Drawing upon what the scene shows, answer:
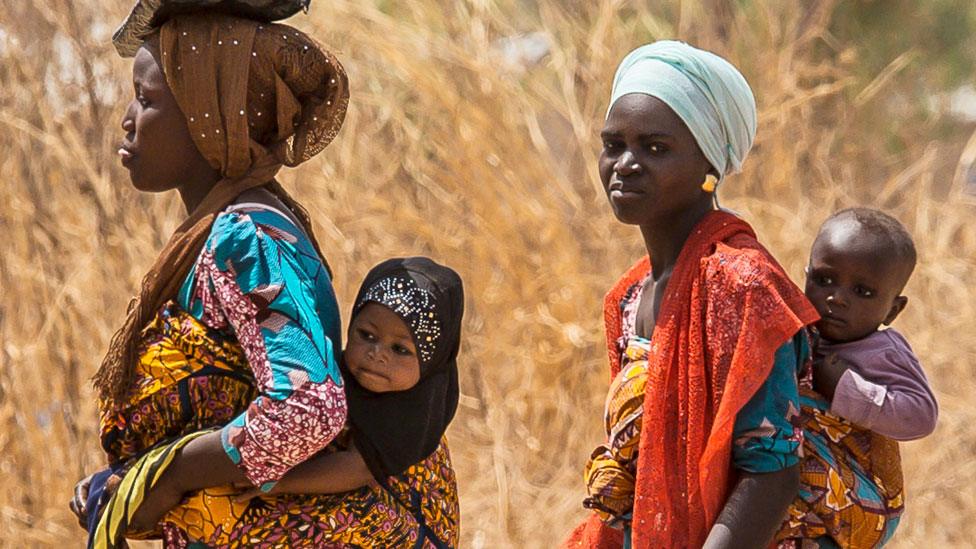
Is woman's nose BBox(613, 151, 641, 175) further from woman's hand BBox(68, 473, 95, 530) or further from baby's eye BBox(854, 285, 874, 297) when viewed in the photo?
woman's hand BBox(68, 473, 95, 530)

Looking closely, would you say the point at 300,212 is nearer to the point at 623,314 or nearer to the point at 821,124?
the point at 623,314

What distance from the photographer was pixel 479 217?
5957mm

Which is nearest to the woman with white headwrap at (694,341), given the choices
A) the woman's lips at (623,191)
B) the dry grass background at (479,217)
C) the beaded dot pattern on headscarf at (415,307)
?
the woman's lips at (623,191)

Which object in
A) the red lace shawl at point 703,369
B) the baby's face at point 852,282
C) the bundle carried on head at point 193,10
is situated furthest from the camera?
the bundle carried on head at point 193,10

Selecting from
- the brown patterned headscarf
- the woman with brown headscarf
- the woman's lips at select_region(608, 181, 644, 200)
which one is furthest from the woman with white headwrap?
the brown patterned headscarf

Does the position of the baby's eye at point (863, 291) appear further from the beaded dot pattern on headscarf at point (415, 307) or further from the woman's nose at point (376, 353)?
the woman's nose at point (376, 353)

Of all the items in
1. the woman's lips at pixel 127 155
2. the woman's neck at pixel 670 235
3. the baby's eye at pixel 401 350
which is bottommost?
the baby's eye at pixel 401 350

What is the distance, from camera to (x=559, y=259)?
5949 millimetres

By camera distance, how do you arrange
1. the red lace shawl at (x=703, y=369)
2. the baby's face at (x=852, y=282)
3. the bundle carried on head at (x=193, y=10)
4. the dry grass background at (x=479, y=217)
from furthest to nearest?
the dry grass background at (x=479, y=217) < the bundle carried on head at (x=193, y=10) < the baby's face at (x=852, y=282) < the red lace shawl at (x=703, y=369)

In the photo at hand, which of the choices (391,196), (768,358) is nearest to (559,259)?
(391,196)

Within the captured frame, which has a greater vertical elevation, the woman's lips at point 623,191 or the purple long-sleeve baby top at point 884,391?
the woman's lips at point 623,191

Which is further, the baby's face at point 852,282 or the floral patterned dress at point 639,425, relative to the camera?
the baby's face at point 852,282

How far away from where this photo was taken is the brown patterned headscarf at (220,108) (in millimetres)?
2602

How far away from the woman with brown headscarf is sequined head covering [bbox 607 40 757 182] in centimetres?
69
